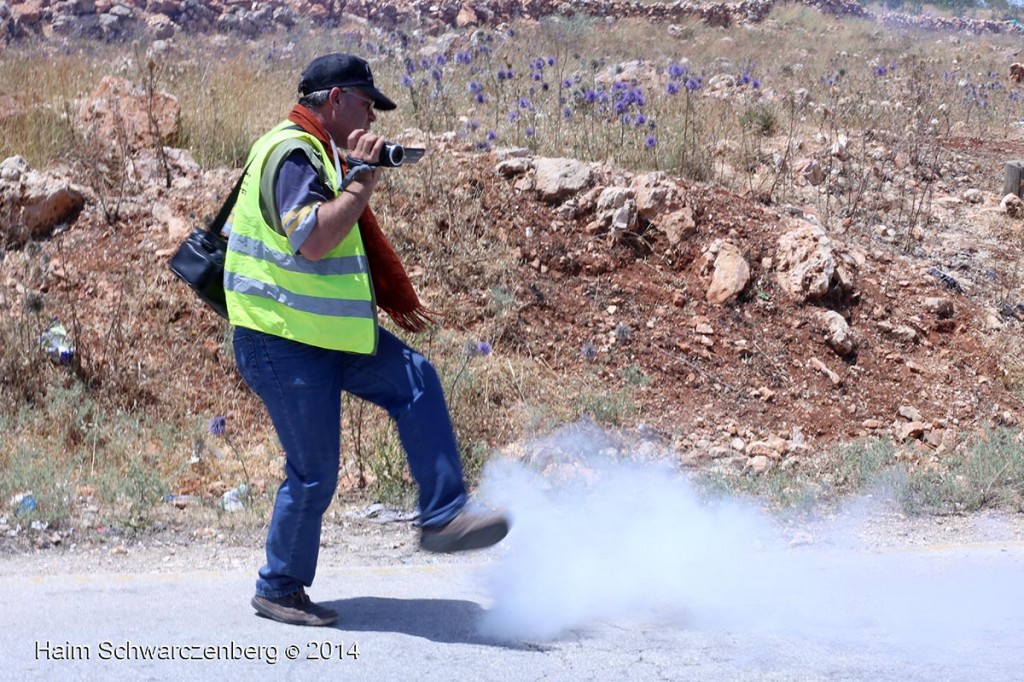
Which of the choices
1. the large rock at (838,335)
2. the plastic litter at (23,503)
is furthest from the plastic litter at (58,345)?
the large rock at (838,335)

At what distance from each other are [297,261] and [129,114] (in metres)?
5.68

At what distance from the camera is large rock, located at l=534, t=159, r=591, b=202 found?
783cm

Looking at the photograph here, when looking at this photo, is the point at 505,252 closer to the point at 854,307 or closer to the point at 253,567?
the point at 854,307

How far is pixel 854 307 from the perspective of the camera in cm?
736

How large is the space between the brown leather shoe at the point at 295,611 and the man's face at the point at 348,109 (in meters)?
1.51

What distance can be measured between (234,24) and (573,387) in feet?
55.0

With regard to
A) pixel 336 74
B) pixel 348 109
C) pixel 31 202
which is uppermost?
pixel 336 74

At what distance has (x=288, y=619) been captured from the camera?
3.69 meters

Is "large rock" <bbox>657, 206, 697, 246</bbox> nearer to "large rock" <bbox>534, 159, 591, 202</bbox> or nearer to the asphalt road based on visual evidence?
"large rock" <bbox>534, 159, 591, 202</bbox>

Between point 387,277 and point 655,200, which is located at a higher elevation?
point 387,277

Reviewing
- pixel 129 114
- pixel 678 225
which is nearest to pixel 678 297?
pixel 678 225

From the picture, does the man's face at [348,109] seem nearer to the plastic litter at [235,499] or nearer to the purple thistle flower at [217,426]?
the plastic litter at [235,499]

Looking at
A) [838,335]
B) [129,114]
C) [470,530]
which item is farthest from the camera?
[129,114]

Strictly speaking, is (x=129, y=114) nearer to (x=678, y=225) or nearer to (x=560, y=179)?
(x=560, y=179)
